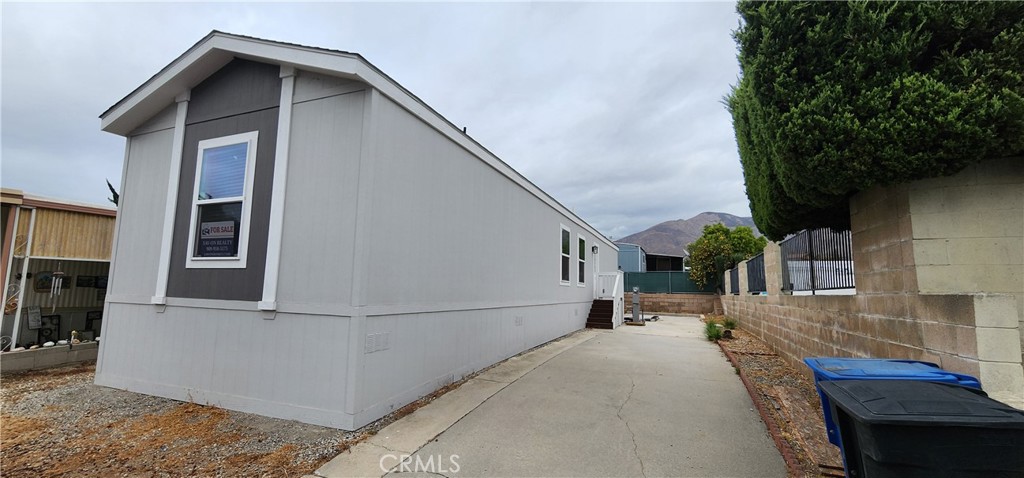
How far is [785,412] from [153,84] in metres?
8.38

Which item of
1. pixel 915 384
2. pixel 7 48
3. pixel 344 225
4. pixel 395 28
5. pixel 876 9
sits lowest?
pixel 915 384

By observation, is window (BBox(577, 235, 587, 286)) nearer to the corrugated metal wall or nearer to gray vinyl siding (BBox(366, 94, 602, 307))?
gray vinyl siding (BBox(366, 94, 602, 307))

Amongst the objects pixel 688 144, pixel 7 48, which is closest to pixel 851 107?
pixel 7 48

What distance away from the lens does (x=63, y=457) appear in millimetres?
3344

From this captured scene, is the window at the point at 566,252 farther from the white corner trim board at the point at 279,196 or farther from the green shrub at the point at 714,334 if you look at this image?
the white corner trim board at the point at 279,196

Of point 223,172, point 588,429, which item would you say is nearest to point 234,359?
point 223,172

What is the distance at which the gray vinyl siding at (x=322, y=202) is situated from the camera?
422cm

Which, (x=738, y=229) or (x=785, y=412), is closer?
(x=785, y=412)

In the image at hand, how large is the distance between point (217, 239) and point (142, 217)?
1.74 m

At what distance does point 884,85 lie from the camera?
10.1 ft

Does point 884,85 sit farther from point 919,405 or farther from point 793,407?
point 793,407

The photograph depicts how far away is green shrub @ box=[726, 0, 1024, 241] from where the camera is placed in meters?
2.85

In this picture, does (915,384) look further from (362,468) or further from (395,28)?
(395,28)

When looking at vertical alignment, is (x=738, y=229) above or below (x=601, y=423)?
above
